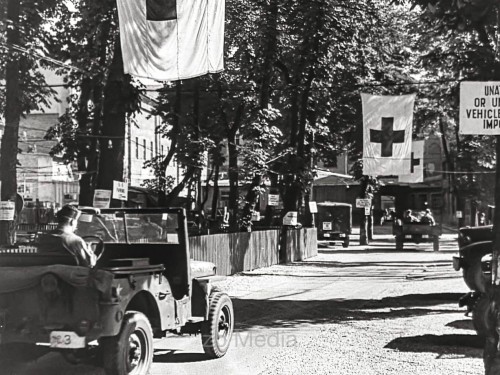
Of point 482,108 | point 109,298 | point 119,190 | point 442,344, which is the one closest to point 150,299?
point 109,298

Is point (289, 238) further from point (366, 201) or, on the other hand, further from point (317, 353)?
point (317, 353)

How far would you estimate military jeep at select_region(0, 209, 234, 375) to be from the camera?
275 inches

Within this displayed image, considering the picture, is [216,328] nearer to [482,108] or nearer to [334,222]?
[482,108]

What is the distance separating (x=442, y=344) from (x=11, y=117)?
15.2m

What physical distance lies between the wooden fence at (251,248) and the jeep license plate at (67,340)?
11735mm

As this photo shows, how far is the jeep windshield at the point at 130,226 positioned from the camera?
357 inches

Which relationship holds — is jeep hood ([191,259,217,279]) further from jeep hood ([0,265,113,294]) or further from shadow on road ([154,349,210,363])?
jeep hood ([0,265,113,294])

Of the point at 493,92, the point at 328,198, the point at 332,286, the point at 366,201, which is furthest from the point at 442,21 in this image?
the point at 328,198

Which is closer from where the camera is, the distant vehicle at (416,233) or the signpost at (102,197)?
the signpost at (102,197)

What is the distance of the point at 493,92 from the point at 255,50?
21634mm

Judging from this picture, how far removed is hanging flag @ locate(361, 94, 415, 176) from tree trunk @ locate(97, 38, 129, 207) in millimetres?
6703

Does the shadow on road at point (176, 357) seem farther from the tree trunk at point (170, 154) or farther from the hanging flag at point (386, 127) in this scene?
the tree trunk at point (170, 154)

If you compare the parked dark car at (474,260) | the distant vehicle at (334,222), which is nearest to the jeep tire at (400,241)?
the distant vehicle at (334,222)

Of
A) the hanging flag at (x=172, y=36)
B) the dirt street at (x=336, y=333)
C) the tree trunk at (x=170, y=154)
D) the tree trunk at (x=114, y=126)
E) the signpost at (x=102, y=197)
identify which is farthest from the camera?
the tree trunk at (x=170, y=154)
